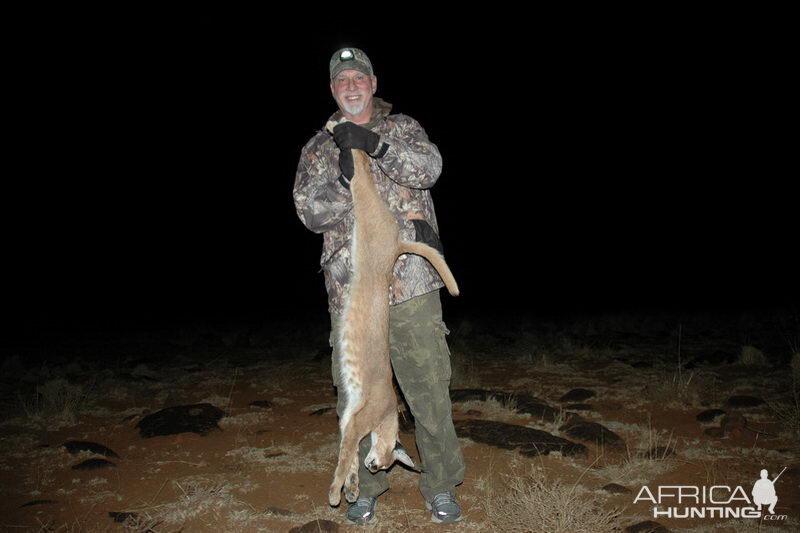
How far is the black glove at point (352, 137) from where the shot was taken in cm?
310

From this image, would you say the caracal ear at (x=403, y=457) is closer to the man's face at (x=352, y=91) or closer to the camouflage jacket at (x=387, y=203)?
the camouflage jacket at (x=387, y=203)

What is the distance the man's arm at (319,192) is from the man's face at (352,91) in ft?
1.23

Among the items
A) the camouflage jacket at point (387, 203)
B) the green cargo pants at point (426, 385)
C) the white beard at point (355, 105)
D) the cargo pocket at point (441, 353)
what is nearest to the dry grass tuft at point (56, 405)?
the green cargo pants at point (426, 385)

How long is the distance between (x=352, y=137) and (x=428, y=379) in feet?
5.87

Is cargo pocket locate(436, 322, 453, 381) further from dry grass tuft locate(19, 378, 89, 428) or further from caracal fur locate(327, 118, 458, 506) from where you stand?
dry grass tuft locate(19, 378, 89, 428)

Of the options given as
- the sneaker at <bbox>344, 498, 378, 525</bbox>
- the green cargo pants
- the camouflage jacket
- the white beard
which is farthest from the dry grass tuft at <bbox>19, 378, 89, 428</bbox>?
the white beard

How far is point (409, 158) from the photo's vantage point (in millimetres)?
3402

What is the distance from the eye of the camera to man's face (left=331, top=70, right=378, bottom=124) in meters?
3.69

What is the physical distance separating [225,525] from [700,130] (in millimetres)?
78593

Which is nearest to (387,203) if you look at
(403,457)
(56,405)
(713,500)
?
(403,457)

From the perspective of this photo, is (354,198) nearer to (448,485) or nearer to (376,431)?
(376,431)

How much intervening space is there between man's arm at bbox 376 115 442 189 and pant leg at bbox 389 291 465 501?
869mm

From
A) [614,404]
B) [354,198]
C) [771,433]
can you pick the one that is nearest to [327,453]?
[354,198]

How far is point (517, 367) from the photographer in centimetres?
903
